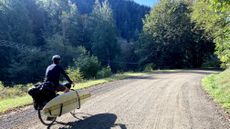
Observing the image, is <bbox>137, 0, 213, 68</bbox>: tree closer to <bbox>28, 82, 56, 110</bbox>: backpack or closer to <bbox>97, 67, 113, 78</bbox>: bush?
<bbox>97, 67, 113, 78</bbox>: bush

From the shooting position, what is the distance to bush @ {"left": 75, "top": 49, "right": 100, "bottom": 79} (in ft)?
107

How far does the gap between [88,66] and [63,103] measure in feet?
75.9

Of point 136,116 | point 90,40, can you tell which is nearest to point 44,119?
point 136,116

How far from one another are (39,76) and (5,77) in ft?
18.1

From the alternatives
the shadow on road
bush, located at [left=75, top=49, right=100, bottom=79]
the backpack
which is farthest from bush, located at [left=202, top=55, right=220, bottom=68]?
the backpack

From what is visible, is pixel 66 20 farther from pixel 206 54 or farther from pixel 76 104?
pixel 76 104

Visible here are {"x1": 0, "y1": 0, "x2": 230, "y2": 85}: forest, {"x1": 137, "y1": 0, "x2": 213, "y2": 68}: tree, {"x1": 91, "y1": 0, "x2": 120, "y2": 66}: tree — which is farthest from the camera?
{"x1": 91, "y1": 0, "x2": 120, "y2": 66}: tree

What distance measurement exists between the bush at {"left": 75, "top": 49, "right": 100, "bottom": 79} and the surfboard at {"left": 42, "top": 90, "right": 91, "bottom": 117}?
71.3ft

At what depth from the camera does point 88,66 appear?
32.8m

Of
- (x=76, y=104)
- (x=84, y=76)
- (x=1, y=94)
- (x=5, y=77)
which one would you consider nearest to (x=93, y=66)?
(x=84, y=76)

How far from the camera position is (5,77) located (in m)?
53.8

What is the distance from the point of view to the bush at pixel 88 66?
3266 cm

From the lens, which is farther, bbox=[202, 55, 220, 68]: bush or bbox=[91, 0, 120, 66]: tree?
bbox=[91, 0, 120, 66]: tree

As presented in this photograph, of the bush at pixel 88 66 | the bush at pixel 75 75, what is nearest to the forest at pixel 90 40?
the bush at pixel 88 66
